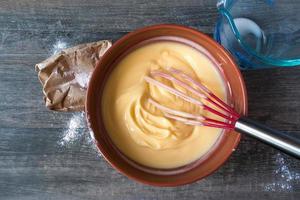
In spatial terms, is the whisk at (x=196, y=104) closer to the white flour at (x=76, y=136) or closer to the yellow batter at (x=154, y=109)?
the yellow batter at (x=154, y=109)

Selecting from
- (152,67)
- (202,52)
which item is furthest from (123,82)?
(202,52)

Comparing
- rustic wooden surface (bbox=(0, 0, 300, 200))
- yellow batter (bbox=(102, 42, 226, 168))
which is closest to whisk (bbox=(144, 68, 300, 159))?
yellow batter (bbox=(102, 42, 226, 168))

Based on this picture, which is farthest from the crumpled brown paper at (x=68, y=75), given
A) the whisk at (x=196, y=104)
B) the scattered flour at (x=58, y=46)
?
the whisk at (x=196, y=104)

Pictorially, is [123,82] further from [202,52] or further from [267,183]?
[267,183]

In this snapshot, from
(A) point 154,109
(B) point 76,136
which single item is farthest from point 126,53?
(B) point 76,136

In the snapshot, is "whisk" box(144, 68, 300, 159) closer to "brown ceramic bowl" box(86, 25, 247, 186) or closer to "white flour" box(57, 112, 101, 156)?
"brown ceramic bowl" box(86, 25, 247, 186)
